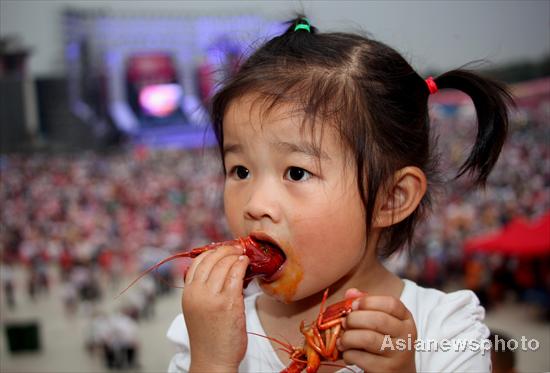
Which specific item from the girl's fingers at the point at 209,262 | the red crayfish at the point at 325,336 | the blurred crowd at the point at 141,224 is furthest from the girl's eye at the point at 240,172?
the blurred crowd at the point at 141,224

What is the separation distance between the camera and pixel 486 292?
4738mm

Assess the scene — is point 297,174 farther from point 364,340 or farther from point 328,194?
point 364,340

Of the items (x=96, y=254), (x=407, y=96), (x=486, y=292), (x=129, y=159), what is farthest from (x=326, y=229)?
(x=129, y=159)

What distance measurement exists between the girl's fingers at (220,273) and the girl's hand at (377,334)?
0.51 feet

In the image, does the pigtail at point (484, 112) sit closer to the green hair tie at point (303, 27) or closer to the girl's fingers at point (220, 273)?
the green hair tie at point (303, 27)

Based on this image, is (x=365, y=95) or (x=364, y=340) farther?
(x=365, y=95)

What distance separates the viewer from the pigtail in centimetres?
82

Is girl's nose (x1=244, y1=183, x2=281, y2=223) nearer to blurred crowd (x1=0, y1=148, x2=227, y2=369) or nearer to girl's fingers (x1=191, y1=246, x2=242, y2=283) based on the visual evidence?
girl's fingers (x1=191, y1=246, x2=242, y2=283)

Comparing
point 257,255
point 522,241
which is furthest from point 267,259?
point 522,241

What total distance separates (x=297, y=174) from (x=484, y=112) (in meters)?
0.36

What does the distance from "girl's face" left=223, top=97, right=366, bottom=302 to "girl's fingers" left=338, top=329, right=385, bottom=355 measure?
0.42 ft

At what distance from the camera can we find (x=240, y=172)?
0.75 metres

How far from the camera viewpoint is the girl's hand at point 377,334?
59cm

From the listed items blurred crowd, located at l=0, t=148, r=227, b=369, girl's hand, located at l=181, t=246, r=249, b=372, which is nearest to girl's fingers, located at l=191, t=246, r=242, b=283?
girl's hand, located at l=181, t=246, r=249, b=372
